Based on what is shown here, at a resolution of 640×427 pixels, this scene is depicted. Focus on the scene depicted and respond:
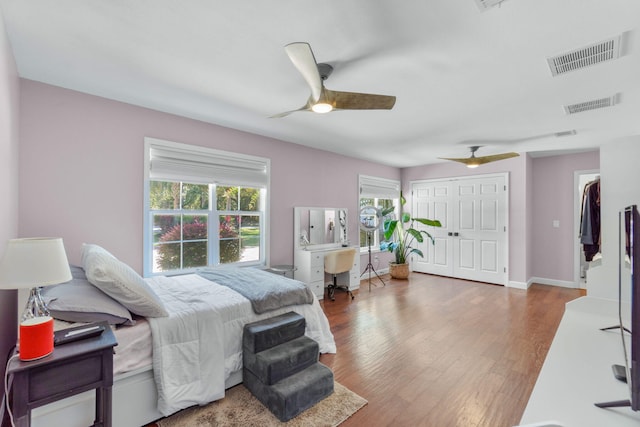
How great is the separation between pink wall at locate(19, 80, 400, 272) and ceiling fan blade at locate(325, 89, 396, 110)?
2073 millimetres

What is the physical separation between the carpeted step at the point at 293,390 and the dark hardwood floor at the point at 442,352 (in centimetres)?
27

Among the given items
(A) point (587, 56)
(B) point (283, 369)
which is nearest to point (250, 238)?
(B) point (283, 369)

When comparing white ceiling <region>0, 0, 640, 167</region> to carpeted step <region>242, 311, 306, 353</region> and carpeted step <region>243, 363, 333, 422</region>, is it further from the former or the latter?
carpeted step <region>243, 363, 333, 422</region>

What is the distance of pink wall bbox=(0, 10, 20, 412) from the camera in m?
1.74

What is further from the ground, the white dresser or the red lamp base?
the red lamp base

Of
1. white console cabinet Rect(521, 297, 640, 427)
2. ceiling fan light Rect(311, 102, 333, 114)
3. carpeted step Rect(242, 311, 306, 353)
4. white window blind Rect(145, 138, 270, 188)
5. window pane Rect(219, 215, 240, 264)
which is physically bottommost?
carpeted step Rect(242, 311, 306, 353)

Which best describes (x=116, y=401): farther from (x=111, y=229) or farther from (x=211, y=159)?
(x=211, y=159)

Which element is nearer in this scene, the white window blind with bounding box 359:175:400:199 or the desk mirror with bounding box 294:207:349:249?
the desk mirror with bounding box 294:207:349:249

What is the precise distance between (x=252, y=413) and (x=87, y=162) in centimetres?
266

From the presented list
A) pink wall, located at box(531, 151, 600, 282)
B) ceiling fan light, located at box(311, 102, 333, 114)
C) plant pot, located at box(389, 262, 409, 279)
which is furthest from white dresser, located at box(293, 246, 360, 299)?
pink wall, located at box(531, 151, 600, 282)

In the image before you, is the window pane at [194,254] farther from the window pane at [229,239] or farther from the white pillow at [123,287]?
the white pillow at [123,287]

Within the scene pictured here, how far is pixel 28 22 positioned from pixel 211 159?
6.35 ft

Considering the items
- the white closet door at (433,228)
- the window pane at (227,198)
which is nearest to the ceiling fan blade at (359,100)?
the window pane at (227,198)

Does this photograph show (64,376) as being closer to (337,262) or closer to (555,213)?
(337,262)
